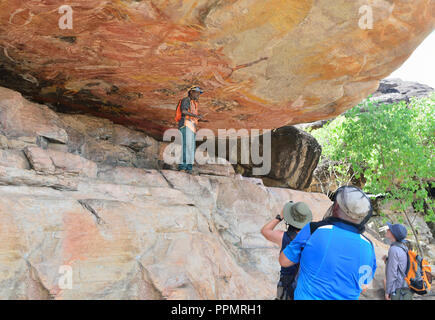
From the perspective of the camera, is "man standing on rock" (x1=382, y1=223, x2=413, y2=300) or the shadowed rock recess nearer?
the shadowed rock recess

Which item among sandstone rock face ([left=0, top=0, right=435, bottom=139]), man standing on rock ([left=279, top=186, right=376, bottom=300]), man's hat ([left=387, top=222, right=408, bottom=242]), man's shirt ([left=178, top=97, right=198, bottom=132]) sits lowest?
man's hat ([left=387, top=222, right=408, bottom=242])

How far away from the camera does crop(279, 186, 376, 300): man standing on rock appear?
2264 mm

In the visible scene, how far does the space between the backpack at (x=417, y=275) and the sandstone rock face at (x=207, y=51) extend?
3851 millimetres

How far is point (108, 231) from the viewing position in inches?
166

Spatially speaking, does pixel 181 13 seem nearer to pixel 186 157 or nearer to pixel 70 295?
pixel 186 157

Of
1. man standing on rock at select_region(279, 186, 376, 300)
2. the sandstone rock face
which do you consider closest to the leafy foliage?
the sandstone rock face

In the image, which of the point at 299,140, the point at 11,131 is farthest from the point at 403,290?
the point at 299,140

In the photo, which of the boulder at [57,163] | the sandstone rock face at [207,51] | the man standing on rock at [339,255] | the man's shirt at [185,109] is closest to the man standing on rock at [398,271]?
the man standing on rock at [339,255]

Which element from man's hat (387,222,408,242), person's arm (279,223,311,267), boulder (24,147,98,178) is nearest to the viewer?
person's arm (279,223,311,267)

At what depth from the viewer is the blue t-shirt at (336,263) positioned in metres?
2.26

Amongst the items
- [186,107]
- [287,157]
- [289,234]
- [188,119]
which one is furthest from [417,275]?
[287,157]

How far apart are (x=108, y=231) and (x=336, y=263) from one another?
295 centimetres

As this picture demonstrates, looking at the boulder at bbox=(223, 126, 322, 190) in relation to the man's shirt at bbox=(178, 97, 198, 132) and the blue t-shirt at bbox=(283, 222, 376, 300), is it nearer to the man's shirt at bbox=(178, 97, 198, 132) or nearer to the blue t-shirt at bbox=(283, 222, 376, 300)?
the man's shirt at bbox=(178, 97, 198, 132)

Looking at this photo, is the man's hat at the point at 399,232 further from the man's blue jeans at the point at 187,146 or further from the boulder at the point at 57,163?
the boulder at the point at 57,163
